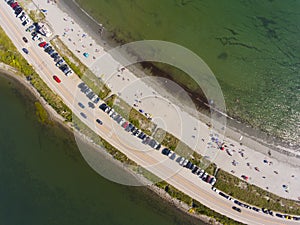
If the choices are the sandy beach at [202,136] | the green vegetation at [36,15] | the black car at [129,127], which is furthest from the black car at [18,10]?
the black car at [129,127]

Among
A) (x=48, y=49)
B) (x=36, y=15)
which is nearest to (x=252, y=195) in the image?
(x=48, y=49)

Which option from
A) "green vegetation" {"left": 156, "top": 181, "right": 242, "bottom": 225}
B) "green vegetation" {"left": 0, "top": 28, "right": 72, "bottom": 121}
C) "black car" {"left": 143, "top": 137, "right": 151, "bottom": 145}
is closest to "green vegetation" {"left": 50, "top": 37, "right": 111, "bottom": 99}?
"green vegetation" {"left": 0, "top": 28, "right": 72, "bottom": 121}

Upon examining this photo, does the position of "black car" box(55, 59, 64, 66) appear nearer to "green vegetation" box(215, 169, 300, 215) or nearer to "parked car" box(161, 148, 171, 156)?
"parked car" box(161, 148, 171, 156)

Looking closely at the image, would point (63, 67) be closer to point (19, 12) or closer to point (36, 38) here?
point (36, 38)

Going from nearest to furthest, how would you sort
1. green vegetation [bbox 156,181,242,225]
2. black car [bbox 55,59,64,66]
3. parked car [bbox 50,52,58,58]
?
1. green vegetation [bbox 156,181,242,225]
2. black car [bbox 55,59,64,66]
3. parked car [bbox 50,52,58,58]

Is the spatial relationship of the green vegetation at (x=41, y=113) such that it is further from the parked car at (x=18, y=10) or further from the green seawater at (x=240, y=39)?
the green seawater at (x=240, y=39)
